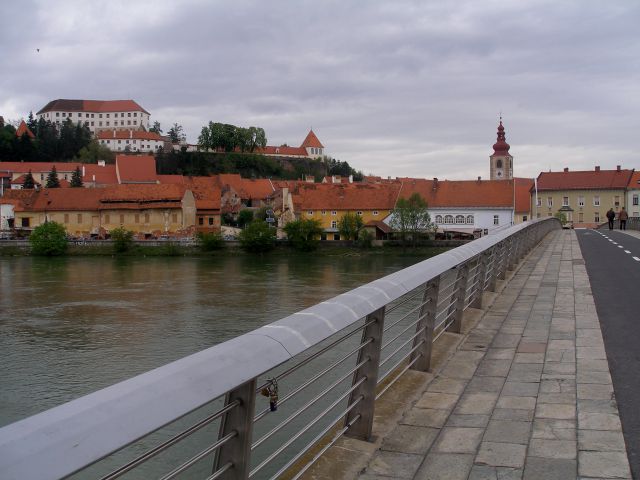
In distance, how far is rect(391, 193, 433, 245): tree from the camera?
247ft

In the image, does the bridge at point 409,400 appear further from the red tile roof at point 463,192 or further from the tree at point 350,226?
the red tile roof at point 463,192

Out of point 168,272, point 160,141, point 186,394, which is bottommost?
point 168,272

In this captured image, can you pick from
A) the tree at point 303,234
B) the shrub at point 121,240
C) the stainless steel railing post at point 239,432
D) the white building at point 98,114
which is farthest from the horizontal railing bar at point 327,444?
the white building at point 98,114

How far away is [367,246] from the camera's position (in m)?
73.8

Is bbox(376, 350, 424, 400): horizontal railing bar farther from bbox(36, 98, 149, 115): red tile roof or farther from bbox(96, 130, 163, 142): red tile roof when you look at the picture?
bbox(36, 98, 149, 115): red tile roof

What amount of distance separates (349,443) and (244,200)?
103 metres

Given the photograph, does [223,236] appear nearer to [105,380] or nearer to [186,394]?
[105,380]

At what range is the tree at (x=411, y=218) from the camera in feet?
247

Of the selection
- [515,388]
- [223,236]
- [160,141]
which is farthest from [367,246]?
[160,141]

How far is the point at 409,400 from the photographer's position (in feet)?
16.6

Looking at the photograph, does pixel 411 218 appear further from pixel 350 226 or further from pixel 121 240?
pixel 121 240

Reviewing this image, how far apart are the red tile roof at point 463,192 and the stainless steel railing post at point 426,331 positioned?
3009 inches

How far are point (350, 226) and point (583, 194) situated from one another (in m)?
32.1

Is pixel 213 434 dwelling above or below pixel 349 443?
below
